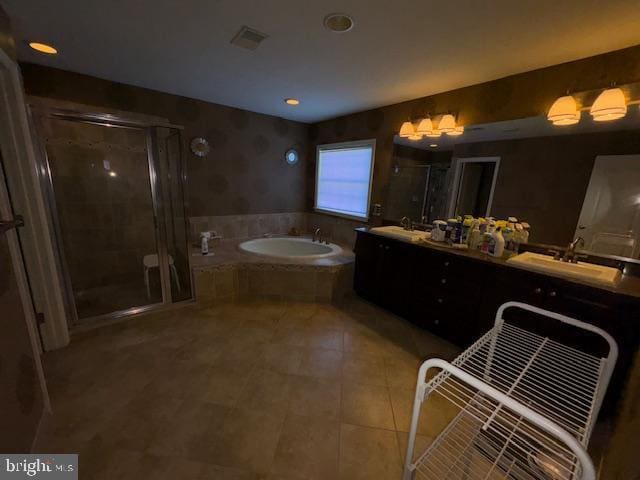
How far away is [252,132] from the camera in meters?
3.51

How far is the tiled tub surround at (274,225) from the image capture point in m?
3.40

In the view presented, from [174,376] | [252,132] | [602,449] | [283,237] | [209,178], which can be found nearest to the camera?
[602,449]

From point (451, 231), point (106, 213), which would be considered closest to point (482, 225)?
point (451, 231)

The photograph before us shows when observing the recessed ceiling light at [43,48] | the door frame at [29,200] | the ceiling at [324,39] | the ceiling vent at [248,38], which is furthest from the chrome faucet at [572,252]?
the recessed ceiling light at [43,48]

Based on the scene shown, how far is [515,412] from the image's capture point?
0.63 m

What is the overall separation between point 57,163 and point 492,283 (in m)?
4.10

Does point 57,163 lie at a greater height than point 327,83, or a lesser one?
lesser

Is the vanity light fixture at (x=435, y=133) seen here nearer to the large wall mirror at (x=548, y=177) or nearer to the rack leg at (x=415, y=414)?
the large wall mirror at (x=548, y=177)

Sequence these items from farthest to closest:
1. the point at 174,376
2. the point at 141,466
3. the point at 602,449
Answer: the point at 174,376, the point at 602,449, the point at 141,466

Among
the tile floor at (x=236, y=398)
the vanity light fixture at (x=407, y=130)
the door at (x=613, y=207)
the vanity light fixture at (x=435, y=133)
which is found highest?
the vanity light fixture at (x=407, y=130)

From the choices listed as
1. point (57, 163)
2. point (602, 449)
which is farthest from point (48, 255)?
point (602, 449)

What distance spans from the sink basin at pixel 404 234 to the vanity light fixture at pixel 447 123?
38.9 inches

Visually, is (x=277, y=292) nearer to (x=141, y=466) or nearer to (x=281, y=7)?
(x=141, y=466)

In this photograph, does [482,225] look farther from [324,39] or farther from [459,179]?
[324,39]
